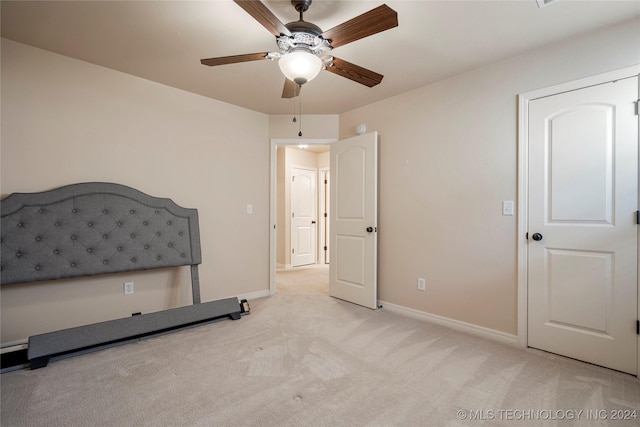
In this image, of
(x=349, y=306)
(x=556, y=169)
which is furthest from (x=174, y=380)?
(x=556, y=169)

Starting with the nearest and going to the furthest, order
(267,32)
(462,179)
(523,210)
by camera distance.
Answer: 1. (267,32)
2. (523,210)
3. (462,179)

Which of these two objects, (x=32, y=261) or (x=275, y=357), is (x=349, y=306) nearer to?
(x=275, y=357)

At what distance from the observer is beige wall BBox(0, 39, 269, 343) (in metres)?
2.31

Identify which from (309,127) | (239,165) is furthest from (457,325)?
(239,165)

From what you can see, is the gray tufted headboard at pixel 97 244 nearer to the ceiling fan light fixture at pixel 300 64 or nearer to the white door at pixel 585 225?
the ceiling fan light fixture at pixel 300 64

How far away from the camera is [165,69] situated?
2.68 meters

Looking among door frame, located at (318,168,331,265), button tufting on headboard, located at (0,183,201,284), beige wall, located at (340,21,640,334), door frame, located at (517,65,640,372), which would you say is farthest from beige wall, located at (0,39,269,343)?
door frame, located at (517,65,640,372)

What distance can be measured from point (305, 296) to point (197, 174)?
2.04 meters

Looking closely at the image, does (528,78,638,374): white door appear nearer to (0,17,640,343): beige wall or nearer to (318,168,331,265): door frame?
(0,17,640,343): beige wall

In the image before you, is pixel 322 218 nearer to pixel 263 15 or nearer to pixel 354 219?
pixel 354 219

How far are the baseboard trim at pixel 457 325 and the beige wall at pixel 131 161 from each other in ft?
5.76

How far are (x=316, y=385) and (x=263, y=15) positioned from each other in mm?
2123

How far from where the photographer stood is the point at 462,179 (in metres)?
2.77

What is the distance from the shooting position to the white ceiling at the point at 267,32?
1.85 meters
